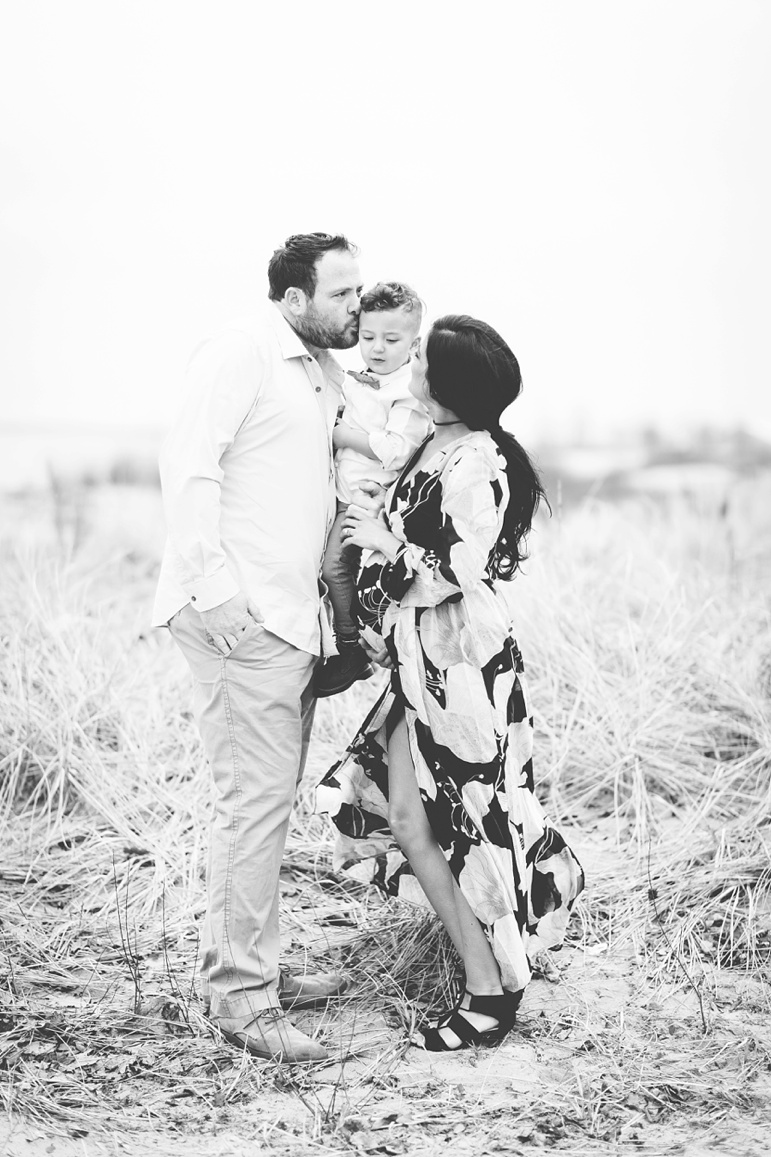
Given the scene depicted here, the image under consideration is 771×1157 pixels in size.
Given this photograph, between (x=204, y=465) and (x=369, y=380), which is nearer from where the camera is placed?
(x=204, y=465)

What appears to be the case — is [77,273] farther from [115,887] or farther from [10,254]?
[115,887]

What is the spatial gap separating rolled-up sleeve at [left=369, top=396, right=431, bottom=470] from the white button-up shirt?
141mm

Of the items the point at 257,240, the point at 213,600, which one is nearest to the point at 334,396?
the point at 213,600

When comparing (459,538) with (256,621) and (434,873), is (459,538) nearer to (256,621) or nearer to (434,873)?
(256,621)

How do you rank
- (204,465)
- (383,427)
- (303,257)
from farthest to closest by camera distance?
1. (383,427)
2. (303,257)
3. (204,465)

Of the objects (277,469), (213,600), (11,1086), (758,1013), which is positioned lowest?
(758,1013)

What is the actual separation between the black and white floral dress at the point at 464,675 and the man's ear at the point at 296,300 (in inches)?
18.9

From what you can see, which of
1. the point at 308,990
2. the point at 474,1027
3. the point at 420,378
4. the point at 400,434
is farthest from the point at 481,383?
the point at 308,990

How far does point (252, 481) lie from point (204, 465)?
0.63 feet

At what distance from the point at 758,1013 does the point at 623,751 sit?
144cm

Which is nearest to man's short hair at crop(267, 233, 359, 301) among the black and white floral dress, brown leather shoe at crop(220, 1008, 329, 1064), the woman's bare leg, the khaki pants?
the black and white floral dress

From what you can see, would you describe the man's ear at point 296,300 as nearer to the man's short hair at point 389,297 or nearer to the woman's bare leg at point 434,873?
the man's short hair at point 389,297

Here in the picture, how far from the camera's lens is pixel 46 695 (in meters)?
4.62

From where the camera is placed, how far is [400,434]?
3.03 metres
